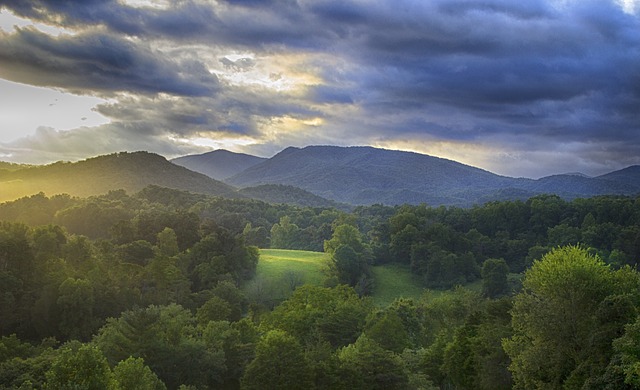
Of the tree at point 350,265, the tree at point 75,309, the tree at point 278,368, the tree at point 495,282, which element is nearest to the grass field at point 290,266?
the tree at point 350,265

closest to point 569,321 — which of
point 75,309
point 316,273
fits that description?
point 75,309

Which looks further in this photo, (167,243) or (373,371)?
(167,243)

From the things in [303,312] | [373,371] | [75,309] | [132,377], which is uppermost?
[132,377]

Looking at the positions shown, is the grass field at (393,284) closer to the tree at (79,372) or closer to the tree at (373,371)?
the tree at (373,371)

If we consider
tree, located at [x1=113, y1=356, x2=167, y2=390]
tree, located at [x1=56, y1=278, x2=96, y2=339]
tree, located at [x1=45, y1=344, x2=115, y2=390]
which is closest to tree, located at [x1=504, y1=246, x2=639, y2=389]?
tree, located at [x1=113, y1=356, x2=167, y2=390]

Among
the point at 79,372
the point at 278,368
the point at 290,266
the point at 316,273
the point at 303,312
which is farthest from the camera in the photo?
the point at 316,273

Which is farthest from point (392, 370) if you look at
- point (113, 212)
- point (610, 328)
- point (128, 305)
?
point (113, 212)

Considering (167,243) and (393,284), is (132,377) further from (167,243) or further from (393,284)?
(393,284)
